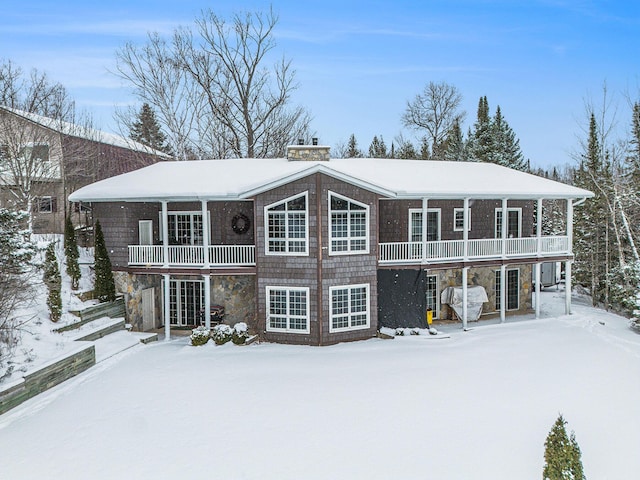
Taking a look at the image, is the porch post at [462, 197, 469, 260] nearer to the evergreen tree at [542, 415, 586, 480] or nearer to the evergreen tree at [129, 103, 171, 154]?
the evergreen tree at [542, 415, 586, 480]

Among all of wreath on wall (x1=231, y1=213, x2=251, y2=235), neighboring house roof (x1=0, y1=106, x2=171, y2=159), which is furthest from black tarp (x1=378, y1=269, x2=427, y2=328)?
neighboring house roof (x1=0, y1=106, x2=171, y2=159)

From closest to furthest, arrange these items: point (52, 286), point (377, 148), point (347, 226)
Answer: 1. point (52, 286)
2. point (347, 226)
3. point (377, 148)

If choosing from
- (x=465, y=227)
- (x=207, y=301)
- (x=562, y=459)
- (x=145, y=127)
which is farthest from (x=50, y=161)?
(x=562, y=459)

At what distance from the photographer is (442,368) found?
1358 centimetres

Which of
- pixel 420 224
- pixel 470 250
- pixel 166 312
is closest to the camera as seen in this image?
pixel 166 312

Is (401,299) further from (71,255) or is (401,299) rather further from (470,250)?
(71,255)

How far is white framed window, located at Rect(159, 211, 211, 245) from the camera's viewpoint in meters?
19.1

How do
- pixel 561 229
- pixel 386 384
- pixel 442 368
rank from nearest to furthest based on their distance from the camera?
1. pixel 386 384
2. pixel 442 368
3. pixel 561 229

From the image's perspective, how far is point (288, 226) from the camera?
53.4 ft

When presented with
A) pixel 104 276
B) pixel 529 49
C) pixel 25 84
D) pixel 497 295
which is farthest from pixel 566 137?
pixel 25 84

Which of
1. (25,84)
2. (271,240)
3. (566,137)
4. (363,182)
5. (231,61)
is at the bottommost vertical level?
(271,240)

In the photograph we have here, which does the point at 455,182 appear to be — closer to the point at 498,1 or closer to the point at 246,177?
the point at 498,1

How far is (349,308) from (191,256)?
21.4 ft

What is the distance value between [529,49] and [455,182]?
1015 centimetres
